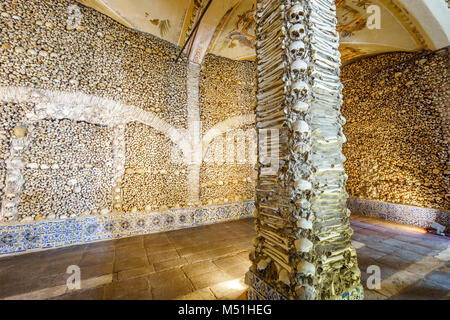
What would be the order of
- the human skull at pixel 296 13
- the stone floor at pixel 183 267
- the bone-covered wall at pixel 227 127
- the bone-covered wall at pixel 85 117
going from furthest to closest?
the bone-covered wall at pixel 227 127 < the bone-covered wall at pixel 85 117 < the stone floor at pixel 183 267 < the human skull at pixel 296 13

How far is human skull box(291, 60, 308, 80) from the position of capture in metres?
1.31

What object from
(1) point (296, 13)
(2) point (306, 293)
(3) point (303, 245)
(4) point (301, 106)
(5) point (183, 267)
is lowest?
(5) point (183, 267)

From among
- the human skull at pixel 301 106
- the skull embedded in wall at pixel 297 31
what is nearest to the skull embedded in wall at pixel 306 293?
the human skull at pixel 301 106

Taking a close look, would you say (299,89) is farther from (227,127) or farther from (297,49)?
(227,127)

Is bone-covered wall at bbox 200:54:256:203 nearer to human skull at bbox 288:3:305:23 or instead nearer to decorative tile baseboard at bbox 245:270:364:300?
decorative tile baseboard at bbox 245:270:364:300

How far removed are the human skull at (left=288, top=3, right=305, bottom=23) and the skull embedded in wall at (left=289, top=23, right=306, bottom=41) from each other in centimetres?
6

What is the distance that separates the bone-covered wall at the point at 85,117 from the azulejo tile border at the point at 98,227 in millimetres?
132

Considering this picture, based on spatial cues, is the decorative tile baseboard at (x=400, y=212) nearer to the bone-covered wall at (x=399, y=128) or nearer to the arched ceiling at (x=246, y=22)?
the bone-covered wall at (x=399, y=128)

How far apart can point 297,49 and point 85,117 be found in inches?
143

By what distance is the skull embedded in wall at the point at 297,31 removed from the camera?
1361 millimetres

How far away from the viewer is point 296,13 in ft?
4.48

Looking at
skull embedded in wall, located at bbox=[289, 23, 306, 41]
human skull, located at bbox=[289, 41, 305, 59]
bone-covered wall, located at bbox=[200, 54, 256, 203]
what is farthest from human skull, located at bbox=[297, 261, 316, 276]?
bone-covered wall, located at bbox=[200, 54, 256, 203]

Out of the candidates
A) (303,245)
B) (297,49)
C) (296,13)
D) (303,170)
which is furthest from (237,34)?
(303,245)

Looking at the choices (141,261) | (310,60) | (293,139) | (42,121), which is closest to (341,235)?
(293,139)
